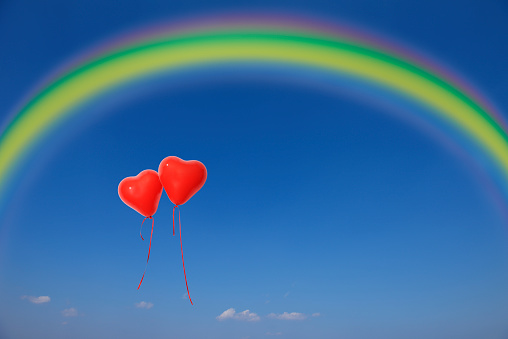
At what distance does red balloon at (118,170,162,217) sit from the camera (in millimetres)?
7719

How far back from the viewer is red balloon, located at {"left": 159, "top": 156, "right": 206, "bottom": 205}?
24.5ft

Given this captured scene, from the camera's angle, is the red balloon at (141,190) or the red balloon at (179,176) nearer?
the red balloon at (179,176)

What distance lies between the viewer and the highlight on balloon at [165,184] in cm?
747

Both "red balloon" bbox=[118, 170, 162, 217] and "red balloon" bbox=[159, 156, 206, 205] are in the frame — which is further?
"red balloon" bbox=[118, 170, 162, 217]

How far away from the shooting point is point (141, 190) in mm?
7707

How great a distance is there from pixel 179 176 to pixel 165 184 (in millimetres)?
406

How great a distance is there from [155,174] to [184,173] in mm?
804

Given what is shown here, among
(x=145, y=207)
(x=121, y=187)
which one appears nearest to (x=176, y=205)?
(x=145, y=207)

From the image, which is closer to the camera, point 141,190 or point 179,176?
point 179,176

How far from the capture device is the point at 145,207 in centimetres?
788

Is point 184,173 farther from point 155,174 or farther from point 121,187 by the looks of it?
point 121,187

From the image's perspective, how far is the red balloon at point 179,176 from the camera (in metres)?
7.45

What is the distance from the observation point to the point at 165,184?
764cm

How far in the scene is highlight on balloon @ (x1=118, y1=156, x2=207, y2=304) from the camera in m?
7.47
